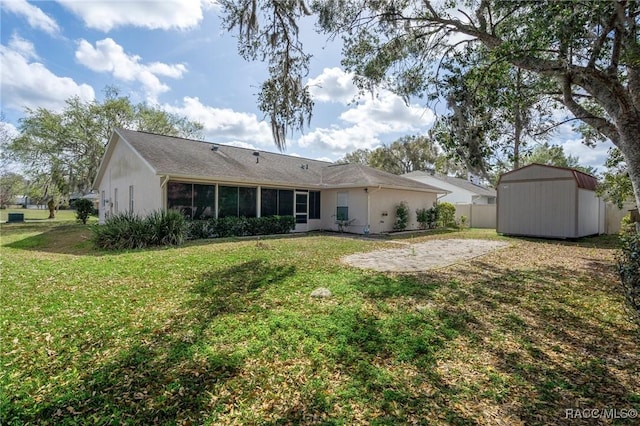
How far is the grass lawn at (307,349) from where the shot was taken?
8.46ft

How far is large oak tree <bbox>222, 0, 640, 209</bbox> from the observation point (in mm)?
5414

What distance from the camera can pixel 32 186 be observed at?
76.5 feet

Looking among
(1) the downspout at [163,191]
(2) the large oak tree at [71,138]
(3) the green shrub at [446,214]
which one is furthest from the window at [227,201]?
(2) the large oak tree at [71,138]

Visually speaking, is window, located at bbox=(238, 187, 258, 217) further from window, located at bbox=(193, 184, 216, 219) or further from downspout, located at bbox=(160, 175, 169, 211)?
downspout, located at bbox=(160, 175, 169, 211)

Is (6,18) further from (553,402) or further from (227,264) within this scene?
(553,402)

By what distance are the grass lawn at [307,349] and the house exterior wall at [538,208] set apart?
8043 millimetres

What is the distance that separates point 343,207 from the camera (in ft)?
53.1

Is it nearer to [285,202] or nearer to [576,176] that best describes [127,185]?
[285,202]

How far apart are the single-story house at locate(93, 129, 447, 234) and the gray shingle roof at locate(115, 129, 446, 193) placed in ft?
0.12

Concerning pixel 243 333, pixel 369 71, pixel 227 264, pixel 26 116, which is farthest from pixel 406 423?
pixel 26 116

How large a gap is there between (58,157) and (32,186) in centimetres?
343

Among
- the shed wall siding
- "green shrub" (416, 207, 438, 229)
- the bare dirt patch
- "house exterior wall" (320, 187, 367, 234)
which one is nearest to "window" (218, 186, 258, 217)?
"house exterior wall" (320, 187, 367, 234)

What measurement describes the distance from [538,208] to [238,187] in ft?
42.6

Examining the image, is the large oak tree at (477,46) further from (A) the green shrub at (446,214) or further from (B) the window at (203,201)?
(A) the green shrub at (446,214)
